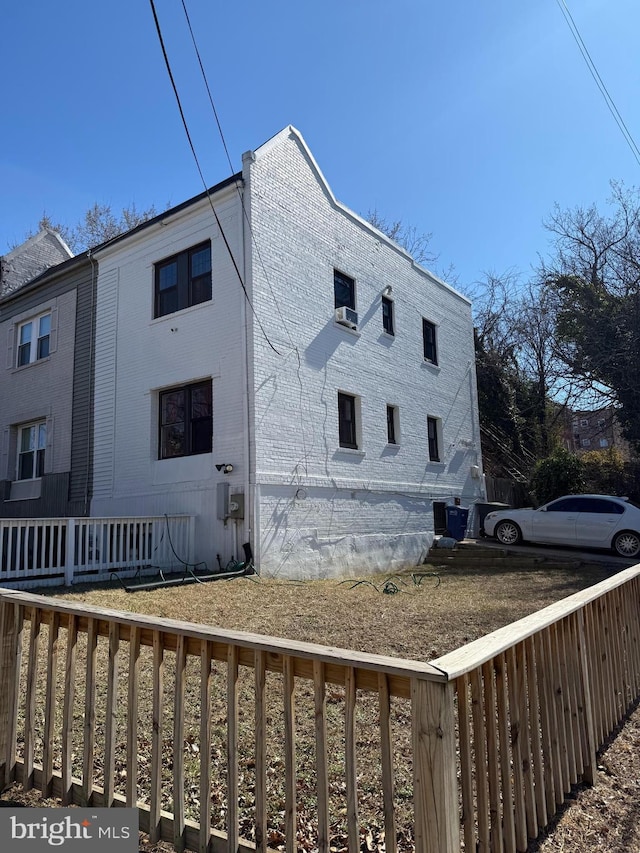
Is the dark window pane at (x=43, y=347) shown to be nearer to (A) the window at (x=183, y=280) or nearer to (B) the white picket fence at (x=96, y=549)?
(A) the window at (x=183, y=280)

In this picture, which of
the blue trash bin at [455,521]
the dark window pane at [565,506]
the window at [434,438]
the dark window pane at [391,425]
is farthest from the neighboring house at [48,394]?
the dark window pane at [565,506]

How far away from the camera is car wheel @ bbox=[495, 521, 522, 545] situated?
15188mm

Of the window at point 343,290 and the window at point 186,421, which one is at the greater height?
the window at point 343,290

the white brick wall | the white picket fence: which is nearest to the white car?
the white brick wall

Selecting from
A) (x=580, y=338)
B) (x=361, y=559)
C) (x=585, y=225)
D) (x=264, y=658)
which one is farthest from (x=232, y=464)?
(x=585, y=225)

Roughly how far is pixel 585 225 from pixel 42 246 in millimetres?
20087

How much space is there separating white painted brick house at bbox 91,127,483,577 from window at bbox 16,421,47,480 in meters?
2.66

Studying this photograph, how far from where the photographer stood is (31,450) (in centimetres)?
1603

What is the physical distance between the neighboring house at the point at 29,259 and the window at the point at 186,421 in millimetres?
9042

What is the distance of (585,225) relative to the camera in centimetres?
2323

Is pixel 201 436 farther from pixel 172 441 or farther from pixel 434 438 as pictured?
pixel 434 438

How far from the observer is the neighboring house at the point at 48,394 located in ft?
47.6

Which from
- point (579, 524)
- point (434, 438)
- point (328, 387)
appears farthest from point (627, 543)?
point (328, 387)

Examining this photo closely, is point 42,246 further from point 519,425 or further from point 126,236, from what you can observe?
point 519,425
